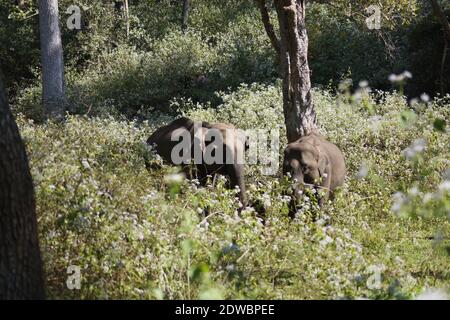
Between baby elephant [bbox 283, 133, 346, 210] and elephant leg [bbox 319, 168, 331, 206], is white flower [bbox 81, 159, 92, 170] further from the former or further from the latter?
elephant leg [bbox 319, 168, 331, 206]

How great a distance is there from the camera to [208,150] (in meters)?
11.2

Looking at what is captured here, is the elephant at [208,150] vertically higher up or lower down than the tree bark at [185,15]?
lower down

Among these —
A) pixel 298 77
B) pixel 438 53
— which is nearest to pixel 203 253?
pixel 298 77

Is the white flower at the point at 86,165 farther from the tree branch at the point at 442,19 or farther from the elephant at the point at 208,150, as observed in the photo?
the tree branch at the point at 442,19

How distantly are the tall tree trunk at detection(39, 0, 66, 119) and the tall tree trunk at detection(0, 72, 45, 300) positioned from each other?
630 inches

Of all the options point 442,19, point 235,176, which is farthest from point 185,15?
point 442,19

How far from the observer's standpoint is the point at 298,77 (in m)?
12.9

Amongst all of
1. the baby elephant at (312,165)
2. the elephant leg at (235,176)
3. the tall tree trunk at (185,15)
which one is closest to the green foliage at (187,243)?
the baby elephant at (312,165)

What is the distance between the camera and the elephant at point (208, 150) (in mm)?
11117

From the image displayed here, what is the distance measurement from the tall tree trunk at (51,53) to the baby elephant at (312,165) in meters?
11.5

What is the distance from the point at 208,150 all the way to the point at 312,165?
1622 mm

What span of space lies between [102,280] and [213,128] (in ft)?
17.7

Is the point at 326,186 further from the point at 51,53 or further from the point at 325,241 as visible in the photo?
the point at 51,53

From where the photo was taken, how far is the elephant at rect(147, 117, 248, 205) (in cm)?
1112
